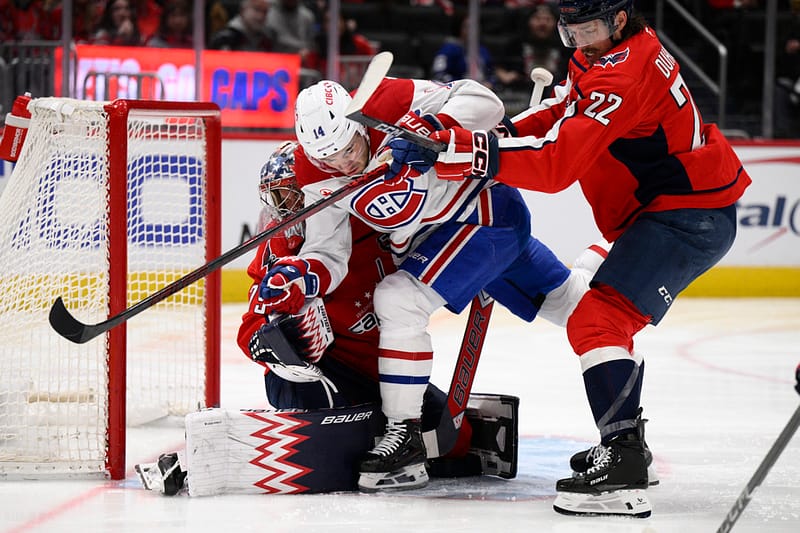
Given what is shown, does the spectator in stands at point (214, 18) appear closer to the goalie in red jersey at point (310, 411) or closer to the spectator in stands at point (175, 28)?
the spectator in stands at point (175, 28)

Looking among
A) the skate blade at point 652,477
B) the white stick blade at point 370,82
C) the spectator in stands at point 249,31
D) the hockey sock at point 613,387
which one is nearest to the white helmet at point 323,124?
the white stick blade at point 370,82

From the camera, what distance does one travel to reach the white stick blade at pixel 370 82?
7.91 ft

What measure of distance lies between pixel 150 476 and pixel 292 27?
4517mm

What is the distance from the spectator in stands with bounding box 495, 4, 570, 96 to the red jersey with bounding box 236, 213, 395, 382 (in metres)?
4.28

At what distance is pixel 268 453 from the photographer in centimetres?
262

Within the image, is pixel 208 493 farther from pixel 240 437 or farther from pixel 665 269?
pixel 665 269

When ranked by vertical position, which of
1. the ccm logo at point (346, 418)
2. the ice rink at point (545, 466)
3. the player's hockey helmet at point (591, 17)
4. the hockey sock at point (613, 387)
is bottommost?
the ice rink at point (545, 466)

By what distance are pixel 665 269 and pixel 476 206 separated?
445 mm

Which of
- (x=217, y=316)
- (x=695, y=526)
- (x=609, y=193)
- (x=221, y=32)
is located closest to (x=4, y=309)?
(x=217, y=316)

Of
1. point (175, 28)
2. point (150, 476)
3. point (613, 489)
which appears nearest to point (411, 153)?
point (613, 489)

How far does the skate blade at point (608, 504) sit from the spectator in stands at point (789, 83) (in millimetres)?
4904

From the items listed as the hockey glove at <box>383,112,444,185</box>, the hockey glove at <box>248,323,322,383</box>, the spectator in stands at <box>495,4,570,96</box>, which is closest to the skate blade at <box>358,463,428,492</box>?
the hockey glove at <box>248,323,322,383</box>

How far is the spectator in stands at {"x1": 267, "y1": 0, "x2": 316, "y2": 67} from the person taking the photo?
22.3 ft

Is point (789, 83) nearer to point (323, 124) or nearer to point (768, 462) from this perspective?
point (323, 124)
